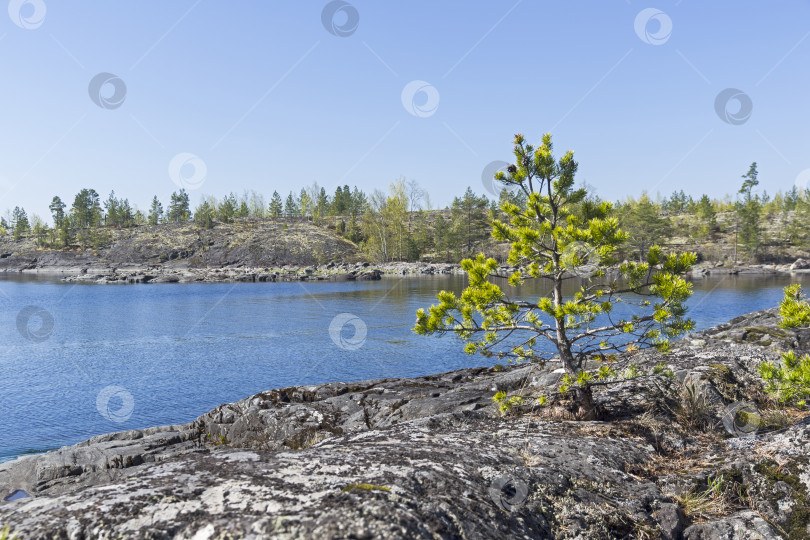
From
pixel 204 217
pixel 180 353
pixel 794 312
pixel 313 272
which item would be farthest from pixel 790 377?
pixel 204 217

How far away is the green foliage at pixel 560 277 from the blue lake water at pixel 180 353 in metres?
18.2

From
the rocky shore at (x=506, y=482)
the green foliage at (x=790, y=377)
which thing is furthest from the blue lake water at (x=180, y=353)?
the green foliage at (x=790, y=377)

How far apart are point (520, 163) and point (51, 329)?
53201 mm

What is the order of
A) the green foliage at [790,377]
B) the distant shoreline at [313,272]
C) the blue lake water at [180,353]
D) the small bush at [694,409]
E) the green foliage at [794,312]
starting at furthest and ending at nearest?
the distant shoreline at [313,272], the blue lake water at [180,353], the small bush at [694,409], the green foliage at [794,312], the green foliage at [790,377]

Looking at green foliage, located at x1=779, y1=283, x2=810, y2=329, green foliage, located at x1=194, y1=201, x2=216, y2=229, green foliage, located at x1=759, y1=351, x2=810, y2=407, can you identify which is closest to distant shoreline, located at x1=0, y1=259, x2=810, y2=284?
green foliage, located at x1=194, y1=201, x2=216, y2=229

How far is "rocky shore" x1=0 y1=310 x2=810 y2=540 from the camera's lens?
4.27m

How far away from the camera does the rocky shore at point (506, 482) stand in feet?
14.0

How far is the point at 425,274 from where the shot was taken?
12006 centimetres

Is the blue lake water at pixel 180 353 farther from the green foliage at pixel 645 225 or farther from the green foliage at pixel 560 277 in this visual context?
the green foliage at pixel 645 225

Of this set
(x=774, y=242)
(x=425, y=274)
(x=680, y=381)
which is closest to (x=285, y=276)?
(x=425, y=274)

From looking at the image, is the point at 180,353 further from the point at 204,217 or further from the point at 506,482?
the point at 204,217

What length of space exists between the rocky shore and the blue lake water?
19.3m

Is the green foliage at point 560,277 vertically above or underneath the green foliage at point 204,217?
underneath

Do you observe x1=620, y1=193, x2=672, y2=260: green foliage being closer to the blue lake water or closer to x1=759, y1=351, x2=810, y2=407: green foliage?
the blue lake water
